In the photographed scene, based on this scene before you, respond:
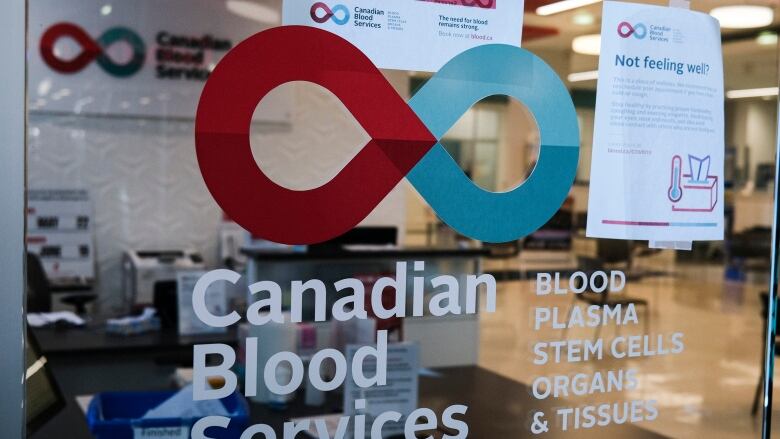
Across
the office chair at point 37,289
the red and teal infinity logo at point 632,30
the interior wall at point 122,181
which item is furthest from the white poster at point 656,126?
the interior wall at point 122,181

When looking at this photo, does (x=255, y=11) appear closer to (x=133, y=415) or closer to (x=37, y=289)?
(x=133, y=415)

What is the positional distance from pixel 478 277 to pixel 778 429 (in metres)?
1.07

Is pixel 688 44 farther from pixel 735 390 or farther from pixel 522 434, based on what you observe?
pixel 735 390

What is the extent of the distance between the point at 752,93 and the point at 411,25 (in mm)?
1231

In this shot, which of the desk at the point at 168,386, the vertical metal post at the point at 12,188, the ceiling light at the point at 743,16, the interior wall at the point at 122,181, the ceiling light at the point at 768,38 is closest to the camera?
the vertical metal post at the point at 12,188

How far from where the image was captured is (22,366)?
4.66 ft

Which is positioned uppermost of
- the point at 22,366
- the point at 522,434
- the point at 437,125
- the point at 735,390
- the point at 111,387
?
the point at 437,125

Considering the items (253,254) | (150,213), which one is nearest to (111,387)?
(253,254)

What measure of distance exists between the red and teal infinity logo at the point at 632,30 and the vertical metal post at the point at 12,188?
1.17 m

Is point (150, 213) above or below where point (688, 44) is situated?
below

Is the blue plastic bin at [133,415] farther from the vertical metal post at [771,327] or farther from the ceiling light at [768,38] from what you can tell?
the ceiling light at [768,38]

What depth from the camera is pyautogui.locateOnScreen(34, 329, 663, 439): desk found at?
175cm

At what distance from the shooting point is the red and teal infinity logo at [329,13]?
1.51 metres

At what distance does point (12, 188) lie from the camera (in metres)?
1.39
